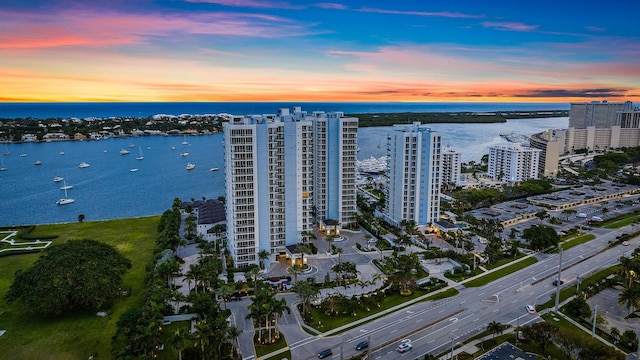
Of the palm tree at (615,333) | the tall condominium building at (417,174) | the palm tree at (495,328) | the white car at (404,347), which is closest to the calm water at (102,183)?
the tall condominium building at (417,174)

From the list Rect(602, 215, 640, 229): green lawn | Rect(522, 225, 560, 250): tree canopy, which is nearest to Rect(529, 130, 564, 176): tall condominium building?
Rect(602, 215, 640, 229): green lawn

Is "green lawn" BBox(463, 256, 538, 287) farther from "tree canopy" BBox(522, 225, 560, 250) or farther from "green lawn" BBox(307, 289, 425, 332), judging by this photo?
"green lawn" BBox(307, 289, 425, 332)

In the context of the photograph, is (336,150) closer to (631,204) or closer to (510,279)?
(510,279)

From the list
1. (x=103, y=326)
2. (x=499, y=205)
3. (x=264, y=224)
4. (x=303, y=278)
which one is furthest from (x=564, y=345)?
(x=499, y=205)

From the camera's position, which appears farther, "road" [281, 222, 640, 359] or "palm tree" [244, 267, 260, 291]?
"palm tree" [244, 267, 260, 291]

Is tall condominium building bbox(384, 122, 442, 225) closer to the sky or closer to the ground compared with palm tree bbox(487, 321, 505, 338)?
closer to the sky

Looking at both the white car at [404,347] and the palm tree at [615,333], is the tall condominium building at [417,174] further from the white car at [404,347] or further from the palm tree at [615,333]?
the white car at [404,347]

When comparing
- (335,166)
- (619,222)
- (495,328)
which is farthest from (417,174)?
(619,222)
